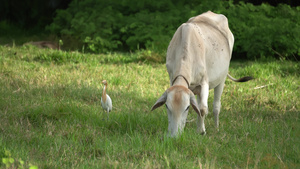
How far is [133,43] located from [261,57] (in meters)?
3.17

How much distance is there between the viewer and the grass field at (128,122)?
3479mm

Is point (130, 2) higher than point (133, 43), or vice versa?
point (130, 2)

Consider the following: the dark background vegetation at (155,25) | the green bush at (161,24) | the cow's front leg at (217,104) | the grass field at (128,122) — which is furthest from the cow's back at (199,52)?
the green bush at (161,24)

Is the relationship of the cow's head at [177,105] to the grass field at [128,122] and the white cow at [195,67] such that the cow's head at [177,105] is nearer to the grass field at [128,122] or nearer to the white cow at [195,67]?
the white cow at [195,67]

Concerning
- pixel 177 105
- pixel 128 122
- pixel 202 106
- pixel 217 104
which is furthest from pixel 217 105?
pixel 177 105

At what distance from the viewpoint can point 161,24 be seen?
10688 mm

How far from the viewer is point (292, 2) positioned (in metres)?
11.9

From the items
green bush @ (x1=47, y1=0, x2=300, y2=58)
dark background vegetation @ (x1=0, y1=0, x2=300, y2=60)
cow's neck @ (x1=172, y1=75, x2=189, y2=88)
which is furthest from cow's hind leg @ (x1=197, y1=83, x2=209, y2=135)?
green bush @ (x1=47, y1=0, x2=300, y2=58)

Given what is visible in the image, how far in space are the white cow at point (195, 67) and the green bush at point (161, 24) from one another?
4.07 meters

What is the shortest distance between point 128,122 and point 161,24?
21.5 feet

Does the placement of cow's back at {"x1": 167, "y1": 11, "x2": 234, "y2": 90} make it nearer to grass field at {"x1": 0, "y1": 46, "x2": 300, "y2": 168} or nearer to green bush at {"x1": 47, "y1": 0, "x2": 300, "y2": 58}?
grass field at {"x1": 0, "y1": 46, "x2": 300, "y2": 168}

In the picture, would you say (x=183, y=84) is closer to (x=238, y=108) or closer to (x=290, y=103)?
(x=238, y=108)

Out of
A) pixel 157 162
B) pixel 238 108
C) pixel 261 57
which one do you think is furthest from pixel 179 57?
pixel 261 57

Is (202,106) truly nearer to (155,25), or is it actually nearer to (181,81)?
(181,81)
